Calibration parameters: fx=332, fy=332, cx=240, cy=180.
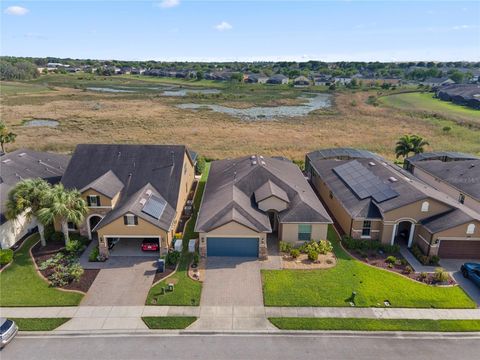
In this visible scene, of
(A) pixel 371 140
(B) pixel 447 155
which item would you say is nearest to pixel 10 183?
(B) pixel 447 155

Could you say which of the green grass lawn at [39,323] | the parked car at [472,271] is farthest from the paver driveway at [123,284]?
the parked car at [472,271]

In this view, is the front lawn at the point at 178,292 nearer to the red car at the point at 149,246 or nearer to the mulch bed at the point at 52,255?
the red car at the point at 149,246

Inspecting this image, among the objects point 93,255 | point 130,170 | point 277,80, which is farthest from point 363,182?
point 277,80

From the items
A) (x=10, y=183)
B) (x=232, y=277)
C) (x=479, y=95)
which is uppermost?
(x=479, y=95)

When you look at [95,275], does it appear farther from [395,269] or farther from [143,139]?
[143,139]

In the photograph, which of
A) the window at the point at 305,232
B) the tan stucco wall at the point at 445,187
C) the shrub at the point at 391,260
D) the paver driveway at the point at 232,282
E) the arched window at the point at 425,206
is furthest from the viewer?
the tan stucco wall at the point at 445,187

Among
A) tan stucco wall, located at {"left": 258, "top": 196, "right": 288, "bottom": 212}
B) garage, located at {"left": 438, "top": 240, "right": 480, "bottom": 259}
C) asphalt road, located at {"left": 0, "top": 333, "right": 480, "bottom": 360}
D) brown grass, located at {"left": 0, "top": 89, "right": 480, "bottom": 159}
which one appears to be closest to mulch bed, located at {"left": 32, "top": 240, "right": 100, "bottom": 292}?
asphalt road, located at {"left": 0, "top": 333, "right": 480, "bottom": 360}
